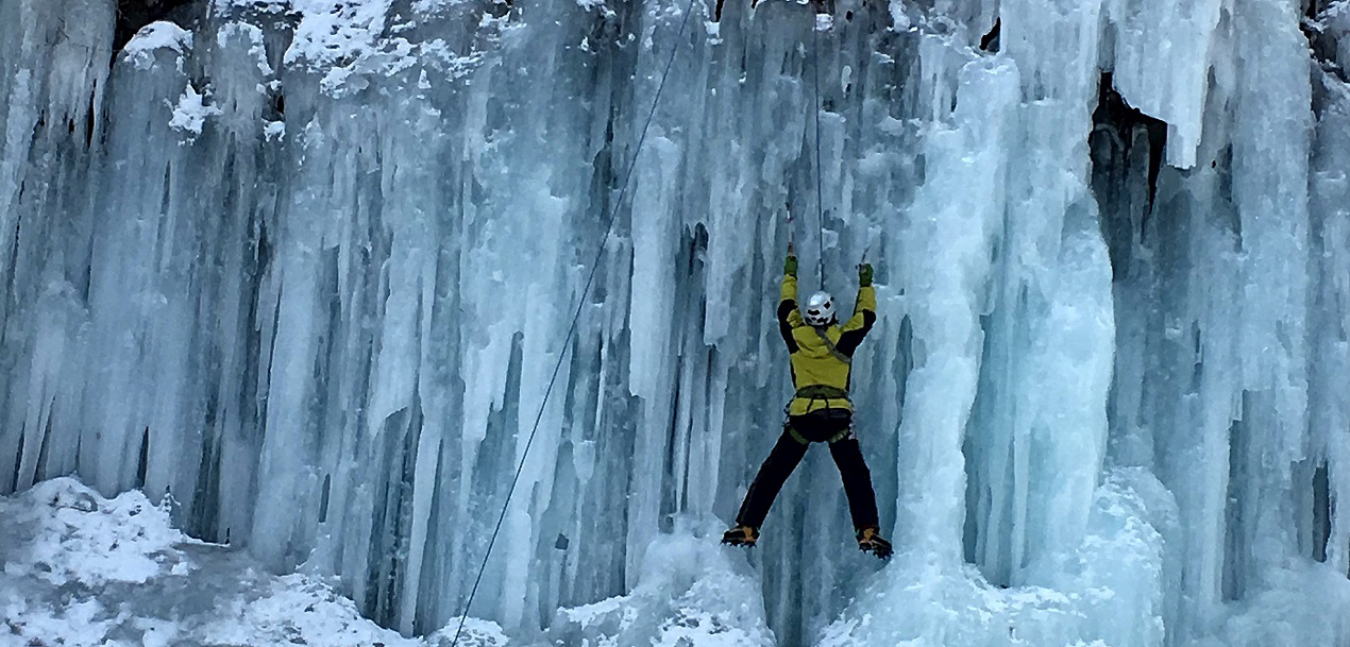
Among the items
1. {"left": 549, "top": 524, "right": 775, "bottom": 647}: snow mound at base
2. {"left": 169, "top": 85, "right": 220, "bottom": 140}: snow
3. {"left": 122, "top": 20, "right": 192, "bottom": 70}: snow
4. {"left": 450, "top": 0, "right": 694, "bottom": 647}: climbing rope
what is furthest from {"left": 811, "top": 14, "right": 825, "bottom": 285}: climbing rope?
{"left": 122, "top": 20, "right": 192, "bottom": 70}: snow

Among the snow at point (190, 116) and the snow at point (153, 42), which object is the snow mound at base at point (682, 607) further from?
the snow at point (153, 42)

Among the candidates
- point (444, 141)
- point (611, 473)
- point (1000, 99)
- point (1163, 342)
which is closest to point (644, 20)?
point (444, 141)

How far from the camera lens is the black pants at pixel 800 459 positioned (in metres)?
7.08

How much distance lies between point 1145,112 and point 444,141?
12.3 feet

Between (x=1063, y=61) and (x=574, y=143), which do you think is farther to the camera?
(x=574, y=143)

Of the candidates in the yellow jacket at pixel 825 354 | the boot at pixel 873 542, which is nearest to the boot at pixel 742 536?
the boot at pixel 873 542

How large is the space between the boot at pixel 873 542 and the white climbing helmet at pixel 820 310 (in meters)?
1.05

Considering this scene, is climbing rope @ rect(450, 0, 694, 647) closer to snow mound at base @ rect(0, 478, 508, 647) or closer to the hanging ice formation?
the hanging ice formation

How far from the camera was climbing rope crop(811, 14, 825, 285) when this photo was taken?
7723mm

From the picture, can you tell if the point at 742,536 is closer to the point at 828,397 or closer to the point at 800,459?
the point at 800,459

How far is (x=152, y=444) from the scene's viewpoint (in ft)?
27.5

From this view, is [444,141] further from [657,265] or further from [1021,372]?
[1021,372]

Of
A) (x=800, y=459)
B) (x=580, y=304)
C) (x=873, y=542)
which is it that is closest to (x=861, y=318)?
(x=800, y=459)

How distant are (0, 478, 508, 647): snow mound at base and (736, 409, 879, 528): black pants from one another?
1.60 m
